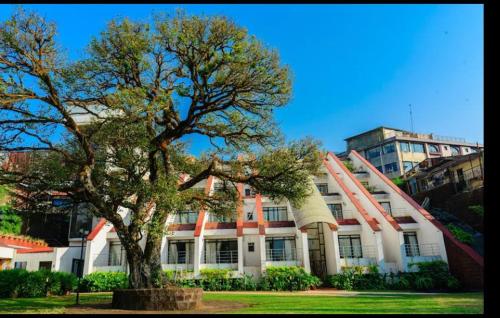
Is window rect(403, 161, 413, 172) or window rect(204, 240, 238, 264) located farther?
window rect(403, 161, 413, 172)

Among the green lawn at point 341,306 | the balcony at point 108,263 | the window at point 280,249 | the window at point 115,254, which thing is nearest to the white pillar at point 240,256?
the window at point 280,249

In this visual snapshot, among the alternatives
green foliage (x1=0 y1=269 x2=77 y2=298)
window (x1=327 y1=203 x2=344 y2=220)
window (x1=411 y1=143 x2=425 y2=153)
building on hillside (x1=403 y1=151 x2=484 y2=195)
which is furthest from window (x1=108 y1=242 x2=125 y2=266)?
window (x1=411 y1=143 x2=425 y2=153)

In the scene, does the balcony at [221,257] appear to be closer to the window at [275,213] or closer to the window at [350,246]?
the window at [275,213]

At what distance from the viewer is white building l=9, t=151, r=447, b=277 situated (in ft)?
90.1

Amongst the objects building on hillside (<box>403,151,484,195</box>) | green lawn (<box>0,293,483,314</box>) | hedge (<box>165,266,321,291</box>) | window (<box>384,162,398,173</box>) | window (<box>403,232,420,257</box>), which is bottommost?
green lawn (<box>0,293,483,314</box>)

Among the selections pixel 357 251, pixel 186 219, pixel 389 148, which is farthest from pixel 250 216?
pixel 389 148

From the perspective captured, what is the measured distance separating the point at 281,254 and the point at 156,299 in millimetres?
17388

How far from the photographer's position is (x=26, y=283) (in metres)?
20.5

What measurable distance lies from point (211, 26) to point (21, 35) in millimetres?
6968

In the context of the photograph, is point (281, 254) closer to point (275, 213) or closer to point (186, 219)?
point (275, 213)

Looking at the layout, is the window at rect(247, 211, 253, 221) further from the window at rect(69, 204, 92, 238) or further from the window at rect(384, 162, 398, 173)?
the window at rect(384, 162, 398, 173)

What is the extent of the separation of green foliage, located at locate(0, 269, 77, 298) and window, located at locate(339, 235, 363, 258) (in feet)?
69.7

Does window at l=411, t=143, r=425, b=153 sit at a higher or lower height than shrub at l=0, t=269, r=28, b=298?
higher
